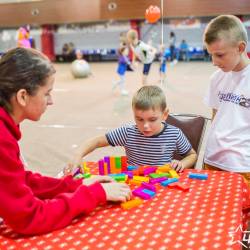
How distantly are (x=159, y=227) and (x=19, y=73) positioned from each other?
647 mm

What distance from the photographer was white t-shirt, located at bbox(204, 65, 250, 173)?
6.57 ft

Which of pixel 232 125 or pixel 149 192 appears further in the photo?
pixel 232 125

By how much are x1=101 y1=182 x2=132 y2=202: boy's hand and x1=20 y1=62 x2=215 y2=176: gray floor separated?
2.29 meters

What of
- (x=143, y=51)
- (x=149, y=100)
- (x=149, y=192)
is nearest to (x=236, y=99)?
(x=149, y=100)

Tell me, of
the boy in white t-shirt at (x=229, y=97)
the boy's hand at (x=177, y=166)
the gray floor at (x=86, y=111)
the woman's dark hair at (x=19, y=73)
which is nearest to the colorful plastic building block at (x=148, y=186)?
the boy's hand at (x=177, y=166)

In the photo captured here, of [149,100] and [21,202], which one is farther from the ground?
[149,100]

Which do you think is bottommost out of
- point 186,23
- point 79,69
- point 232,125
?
point 79,69

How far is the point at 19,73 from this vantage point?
112cm

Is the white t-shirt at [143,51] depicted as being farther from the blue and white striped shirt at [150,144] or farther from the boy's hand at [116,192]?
the boy's hand at [116,192]

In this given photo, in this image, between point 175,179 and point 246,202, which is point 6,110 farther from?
point 246,202

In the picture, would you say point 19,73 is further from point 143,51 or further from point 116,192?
point 143,51

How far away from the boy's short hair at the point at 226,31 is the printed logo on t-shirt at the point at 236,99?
0.30 metres

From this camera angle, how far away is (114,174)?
64.7 inches

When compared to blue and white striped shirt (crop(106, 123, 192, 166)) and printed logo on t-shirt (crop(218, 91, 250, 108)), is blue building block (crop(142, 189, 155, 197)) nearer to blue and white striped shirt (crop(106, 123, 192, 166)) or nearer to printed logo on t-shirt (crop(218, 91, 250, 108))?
blue and white striped shirt (crop(106, 123, 192, 166))
